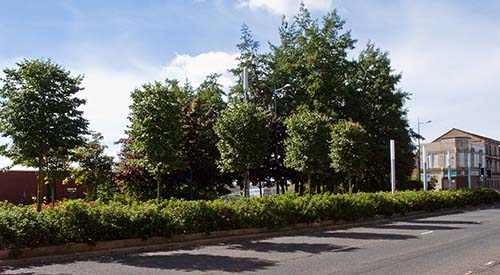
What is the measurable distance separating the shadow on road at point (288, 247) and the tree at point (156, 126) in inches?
143

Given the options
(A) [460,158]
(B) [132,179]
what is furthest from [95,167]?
(A) [460,158]

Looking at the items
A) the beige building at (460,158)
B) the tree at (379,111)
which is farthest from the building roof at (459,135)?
the tree at (379,111)

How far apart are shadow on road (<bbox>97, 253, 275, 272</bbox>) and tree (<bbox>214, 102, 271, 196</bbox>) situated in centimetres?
731

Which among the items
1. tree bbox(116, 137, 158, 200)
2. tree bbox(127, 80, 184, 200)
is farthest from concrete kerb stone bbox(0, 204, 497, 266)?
tree bbox(116, 137, 158, 200)

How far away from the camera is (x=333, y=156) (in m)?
27.2

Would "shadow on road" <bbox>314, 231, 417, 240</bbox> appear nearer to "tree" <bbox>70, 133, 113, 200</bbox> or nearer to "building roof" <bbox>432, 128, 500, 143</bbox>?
"tree" <bbox>70, 133, 113, 200</bbox>

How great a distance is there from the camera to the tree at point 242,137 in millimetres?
20422

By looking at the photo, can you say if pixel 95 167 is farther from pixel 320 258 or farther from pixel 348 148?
pixel 320 258

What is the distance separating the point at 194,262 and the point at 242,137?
8793 millimetres

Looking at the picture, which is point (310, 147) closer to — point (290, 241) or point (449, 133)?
point (290, 241)

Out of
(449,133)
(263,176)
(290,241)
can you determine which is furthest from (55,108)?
(449,133)

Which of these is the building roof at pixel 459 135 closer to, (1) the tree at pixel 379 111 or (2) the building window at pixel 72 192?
(1) the tree at pixel 379 111

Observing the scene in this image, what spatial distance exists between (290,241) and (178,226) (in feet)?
12.3

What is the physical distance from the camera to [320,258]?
12.6 m
